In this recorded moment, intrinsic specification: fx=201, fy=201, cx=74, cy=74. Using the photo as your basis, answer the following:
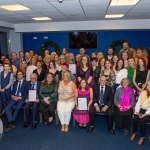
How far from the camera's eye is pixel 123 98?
4.57m

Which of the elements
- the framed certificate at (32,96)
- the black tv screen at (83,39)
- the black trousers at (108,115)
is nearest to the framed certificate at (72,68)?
the framed certificate at (32,96)

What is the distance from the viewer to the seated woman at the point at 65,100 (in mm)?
4805

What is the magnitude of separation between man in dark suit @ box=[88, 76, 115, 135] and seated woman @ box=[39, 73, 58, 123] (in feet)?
3.22

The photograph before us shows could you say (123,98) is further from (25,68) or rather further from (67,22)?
(67,22)

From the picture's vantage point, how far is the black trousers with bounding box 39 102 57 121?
495cm

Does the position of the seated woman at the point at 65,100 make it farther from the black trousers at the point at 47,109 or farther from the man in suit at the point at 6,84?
the man in suit at the point at 6,84

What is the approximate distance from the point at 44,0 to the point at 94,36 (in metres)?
6.51

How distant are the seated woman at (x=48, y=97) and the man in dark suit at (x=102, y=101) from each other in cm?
98

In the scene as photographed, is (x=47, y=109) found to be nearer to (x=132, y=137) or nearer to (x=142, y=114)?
(x=132, y=137)

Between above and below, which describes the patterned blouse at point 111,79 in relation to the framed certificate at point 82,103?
above

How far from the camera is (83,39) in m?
10.8

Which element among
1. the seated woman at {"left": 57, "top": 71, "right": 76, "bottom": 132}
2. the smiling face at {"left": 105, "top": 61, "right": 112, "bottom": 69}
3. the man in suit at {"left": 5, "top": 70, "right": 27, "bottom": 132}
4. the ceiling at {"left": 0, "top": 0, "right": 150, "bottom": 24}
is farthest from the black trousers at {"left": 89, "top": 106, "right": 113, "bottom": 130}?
the ceiling at {"left": 0, "top": 0, "right": 150, "bottom": 24}

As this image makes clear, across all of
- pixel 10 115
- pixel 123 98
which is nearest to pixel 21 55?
pixel 10 115

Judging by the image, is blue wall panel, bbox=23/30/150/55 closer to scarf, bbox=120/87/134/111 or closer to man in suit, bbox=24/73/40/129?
man in suit, bbox=24/73/40/129
